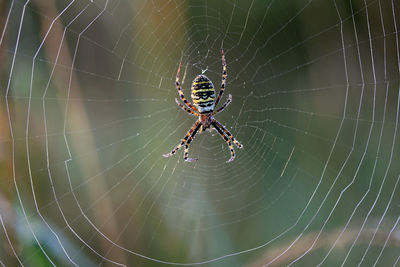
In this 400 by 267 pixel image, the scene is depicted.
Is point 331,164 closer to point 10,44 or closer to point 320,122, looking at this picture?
point 320,122

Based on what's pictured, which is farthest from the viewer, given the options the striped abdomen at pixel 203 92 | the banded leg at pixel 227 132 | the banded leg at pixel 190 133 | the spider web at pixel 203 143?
the banded leg at pixel 227 132

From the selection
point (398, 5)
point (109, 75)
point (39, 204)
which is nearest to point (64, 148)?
point (39, 204)

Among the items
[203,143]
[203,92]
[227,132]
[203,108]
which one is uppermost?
[203,92]

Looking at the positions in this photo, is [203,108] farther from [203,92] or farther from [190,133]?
[190,133]

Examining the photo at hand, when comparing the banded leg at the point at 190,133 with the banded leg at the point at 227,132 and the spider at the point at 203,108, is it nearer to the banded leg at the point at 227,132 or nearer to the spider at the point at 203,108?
the spider at the point at 203,108

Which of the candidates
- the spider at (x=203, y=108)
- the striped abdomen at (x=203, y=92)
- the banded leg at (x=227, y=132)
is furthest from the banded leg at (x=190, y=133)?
the striped abdomen at (x=203, y=92)

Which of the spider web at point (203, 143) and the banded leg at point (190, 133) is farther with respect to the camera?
the banded leg at point (190, 133)

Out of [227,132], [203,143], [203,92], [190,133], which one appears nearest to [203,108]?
[203,92]
